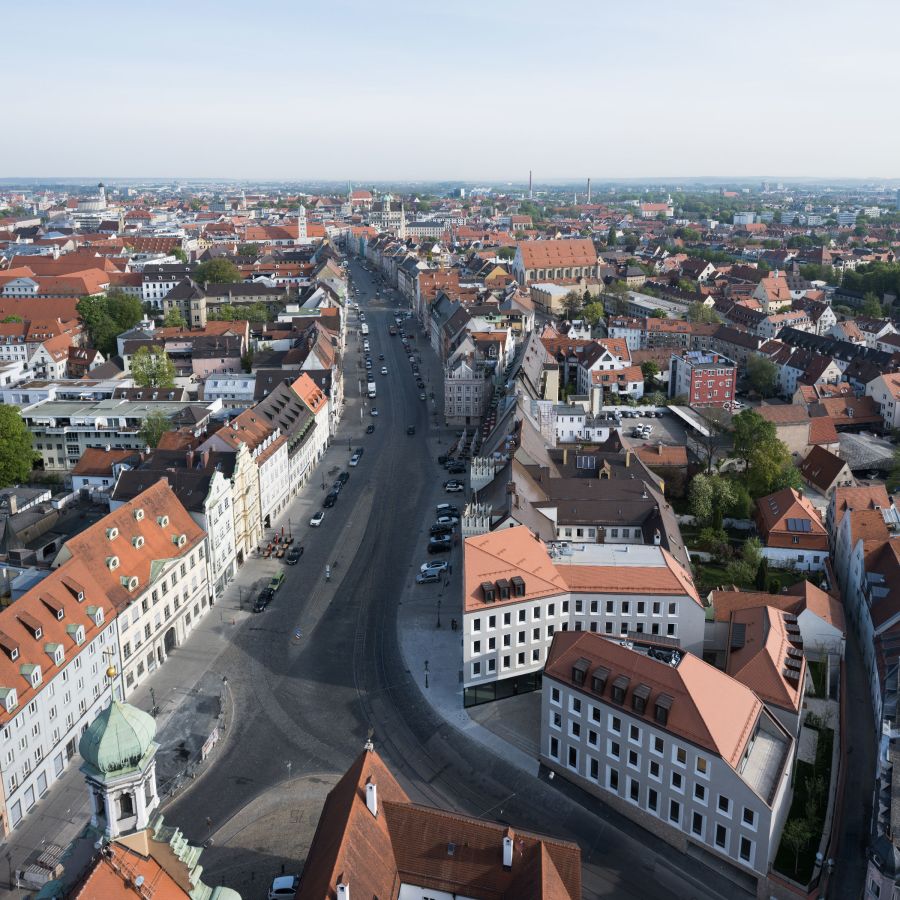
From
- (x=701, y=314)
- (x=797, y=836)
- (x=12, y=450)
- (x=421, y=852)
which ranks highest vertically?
(x=701, y=314)

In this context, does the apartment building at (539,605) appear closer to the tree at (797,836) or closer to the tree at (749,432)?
the tree at (797,836)

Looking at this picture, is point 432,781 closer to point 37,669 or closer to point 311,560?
point 37,669

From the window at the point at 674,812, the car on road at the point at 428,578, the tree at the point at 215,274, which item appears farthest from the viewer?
the tree at the point at 215,274

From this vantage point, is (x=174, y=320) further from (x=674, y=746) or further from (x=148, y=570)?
(x=674, y=746)

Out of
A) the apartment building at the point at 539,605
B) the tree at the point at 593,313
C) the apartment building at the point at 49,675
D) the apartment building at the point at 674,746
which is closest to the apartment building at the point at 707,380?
the tree at the point at 593,313

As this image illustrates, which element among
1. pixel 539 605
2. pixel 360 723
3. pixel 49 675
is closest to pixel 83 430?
pixel 49 675
